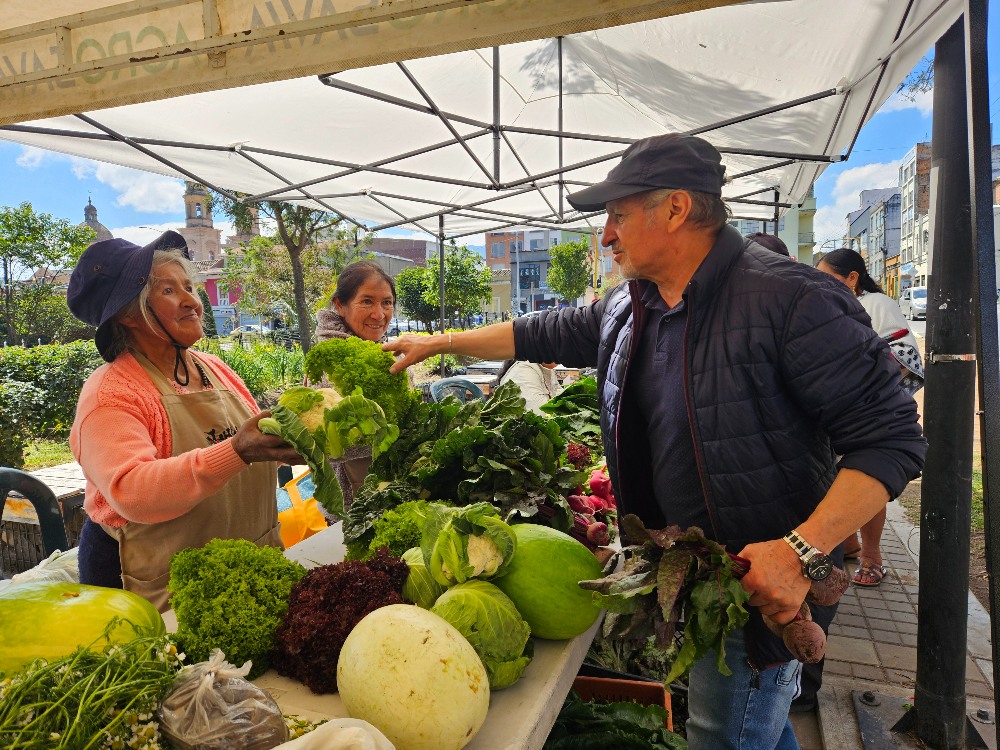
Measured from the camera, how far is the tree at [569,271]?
35031 mm

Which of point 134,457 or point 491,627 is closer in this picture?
Result: point 491,627

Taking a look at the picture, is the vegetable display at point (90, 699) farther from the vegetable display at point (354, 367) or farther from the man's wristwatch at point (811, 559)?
the man's wristwatch at point (811, 559)

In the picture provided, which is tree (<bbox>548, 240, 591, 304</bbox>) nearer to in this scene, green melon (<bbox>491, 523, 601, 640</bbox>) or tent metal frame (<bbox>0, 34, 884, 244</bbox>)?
tent metal frame (<bbox>0, 34, 884, 244</bbox>)

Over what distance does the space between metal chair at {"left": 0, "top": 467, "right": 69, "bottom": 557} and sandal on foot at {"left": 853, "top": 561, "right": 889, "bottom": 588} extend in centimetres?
540

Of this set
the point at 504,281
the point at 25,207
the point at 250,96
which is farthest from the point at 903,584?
the point at 504,281

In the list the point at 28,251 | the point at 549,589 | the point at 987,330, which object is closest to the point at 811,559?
the point at 549,589

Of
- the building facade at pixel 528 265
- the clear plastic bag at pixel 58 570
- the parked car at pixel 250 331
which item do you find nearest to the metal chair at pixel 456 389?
the clear plastic bag at pixel 58 570

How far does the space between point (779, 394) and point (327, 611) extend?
1.36 metres

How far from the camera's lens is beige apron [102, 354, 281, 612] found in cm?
210

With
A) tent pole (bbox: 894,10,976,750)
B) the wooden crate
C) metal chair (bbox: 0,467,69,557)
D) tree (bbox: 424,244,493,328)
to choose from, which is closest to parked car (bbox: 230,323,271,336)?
tree (bbox: 424,244,493,328)

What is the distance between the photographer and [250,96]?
16.1ft

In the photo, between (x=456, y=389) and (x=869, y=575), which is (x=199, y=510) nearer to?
(x=456, y=389)

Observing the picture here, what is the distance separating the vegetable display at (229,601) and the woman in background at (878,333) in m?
4.61

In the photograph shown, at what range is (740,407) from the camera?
1735 millimetres
